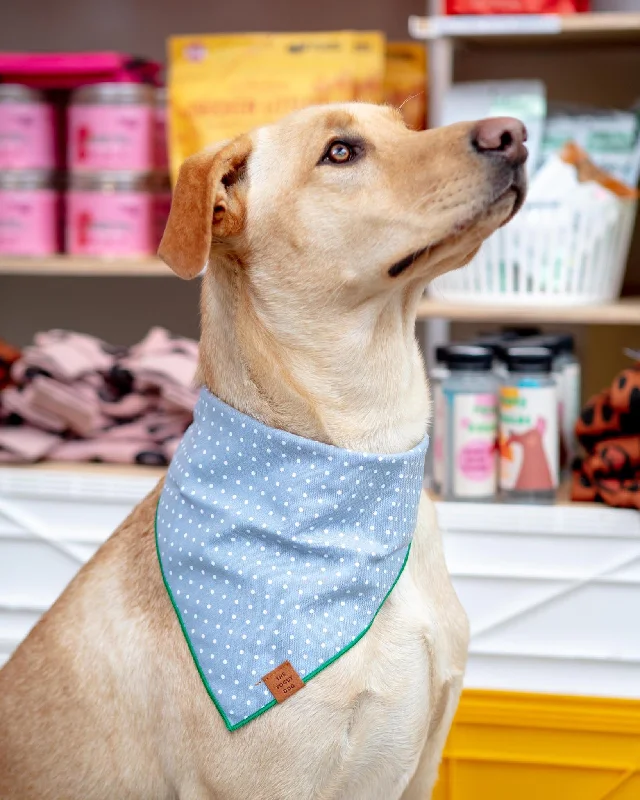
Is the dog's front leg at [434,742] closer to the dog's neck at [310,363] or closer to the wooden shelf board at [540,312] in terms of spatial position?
the dog's neck at [310,363]

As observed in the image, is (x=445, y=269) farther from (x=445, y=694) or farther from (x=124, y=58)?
(x=124, y=58)

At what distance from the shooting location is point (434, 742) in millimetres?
1345

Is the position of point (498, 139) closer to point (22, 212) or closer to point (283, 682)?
point (283, 682)

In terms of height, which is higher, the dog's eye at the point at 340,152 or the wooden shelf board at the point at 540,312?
the dog's eye at the point at 340,152

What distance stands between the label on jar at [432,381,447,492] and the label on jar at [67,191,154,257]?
2.29ft

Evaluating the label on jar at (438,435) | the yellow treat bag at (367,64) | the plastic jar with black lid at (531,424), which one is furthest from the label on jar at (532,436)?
the yellow treat bag at (367,64)

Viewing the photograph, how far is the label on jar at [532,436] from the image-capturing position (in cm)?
198

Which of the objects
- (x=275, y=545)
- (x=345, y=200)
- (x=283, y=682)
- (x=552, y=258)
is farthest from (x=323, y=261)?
(x=552, y=258)

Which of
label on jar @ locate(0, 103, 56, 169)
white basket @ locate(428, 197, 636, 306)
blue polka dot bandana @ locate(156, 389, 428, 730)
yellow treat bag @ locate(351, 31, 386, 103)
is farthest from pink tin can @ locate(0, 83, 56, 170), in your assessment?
blue polka dot bandana @ locate(156, 389, 428, 730)

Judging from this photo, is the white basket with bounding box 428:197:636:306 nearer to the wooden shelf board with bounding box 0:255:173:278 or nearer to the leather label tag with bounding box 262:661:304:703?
the wooden shelf board with bounding box 0:255:173:278

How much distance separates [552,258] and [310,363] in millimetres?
950

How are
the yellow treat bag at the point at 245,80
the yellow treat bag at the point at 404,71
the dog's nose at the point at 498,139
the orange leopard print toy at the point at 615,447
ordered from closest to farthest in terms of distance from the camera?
the dog's nose at the point at 498,139
the orange leopard print toy at the point at 615,447
the yellow treat bag at the point at 245,80
the yellow treat bag at the point at 404,71

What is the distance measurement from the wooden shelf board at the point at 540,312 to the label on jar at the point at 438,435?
14 cm

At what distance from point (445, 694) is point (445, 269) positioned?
49 cm
